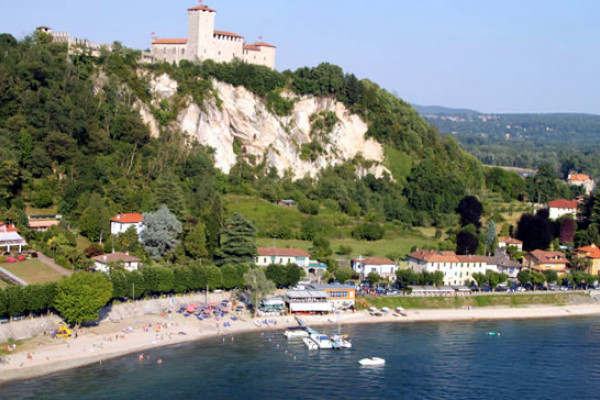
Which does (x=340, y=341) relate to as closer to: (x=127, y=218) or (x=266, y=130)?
(x=127, y=218)

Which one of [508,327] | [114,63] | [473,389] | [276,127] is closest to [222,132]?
[276,127]

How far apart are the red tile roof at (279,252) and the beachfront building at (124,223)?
10617mm

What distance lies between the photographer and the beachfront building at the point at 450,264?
64.4 metres

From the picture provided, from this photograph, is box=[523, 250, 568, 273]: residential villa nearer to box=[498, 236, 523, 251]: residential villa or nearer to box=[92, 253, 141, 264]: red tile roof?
box=[498, 236, 523, 251]: residential villa

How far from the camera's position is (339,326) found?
53031mm

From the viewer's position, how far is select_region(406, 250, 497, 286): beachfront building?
64.4 meters

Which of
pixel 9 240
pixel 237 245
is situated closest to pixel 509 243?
pixel 237 245

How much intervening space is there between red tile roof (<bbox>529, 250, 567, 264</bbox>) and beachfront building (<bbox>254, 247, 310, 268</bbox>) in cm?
2219

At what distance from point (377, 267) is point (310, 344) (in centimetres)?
1813

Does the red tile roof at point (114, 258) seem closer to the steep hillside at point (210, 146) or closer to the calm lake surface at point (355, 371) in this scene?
the steep hillside at point (210, 146)

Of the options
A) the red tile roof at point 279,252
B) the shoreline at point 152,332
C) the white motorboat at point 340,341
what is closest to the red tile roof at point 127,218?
the red tile roof at point 279,252

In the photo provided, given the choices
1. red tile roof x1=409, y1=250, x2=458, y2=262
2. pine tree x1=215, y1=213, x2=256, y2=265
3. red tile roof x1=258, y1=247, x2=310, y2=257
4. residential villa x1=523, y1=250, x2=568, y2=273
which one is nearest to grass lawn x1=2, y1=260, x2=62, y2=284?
pine tree x1=215, y1=213, x2=256, y2=265

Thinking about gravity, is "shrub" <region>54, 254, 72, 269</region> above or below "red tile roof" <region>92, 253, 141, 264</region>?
below

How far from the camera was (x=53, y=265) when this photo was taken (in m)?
55.5
